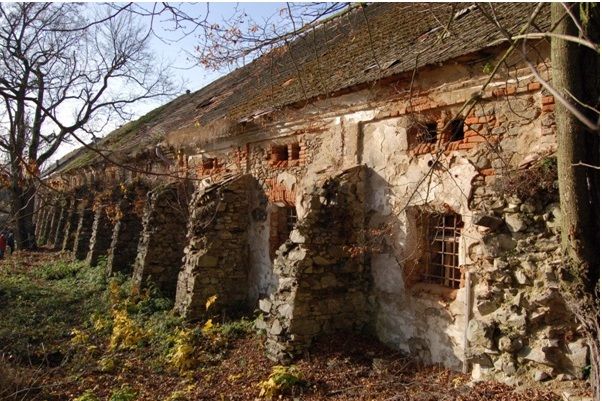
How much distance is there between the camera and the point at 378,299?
7457 mm

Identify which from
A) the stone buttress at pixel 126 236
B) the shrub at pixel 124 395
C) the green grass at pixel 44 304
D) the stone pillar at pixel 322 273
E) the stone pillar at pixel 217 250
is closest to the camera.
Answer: the shrub at pixel 124 395

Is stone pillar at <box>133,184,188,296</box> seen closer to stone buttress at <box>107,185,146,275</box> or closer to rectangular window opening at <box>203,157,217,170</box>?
rectangular window opening at <box>203,157,217,170</box>

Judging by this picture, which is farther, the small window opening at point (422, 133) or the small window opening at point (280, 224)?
the small window opening at point (280, 224)

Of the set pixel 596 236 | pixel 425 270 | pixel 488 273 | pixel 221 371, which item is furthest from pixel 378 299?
pixel 596 236

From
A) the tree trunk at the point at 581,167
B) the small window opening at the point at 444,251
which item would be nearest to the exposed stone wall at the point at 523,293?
the tree trunk at the point at 581,167

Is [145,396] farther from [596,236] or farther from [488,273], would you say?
[596,236]

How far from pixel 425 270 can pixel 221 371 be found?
346 centimetres

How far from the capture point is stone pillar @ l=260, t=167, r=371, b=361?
713 centimetres

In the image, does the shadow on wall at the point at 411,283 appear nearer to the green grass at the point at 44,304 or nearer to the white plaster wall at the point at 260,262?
the white plaster wall at the point at 260,262

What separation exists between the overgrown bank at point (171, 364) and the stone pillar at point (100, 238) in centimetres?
445

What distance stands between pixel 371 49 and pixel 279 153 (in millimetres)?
2759

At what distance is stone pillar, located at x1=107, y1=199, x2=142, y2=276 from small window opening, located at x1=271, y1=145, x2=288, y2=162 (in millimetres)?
6225

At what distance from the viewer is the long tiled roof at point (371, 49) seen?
6.11 metres

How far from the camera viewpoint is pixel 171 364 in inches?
301
